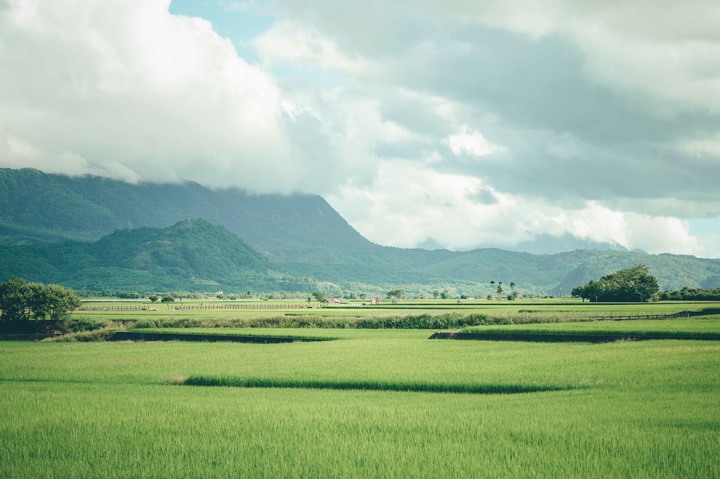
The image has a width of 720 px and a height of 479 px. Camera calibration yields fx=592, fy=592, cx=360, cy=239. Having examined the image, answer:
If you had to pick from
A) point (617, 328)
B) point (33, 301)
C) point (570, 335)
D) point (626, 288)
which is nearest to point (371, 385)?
point (570, 335)

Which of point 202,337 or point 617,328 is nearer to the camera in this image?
point 617,328

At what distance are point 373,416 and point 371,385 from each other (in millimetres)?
8997

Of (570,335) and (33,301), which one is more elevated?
(33,301)

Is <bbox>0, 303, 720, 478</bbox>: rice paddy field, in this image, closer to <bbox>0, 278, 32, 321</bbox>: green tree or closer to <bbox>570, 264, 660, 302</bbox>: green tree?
<bbox>0, 278, 32, 321</bbox>: green tree

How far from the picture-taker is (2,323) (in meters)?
71.5

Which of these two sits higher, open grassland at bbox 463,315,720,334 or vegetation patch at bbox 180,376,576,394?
→ open grassland at bbox 463,315,720,334

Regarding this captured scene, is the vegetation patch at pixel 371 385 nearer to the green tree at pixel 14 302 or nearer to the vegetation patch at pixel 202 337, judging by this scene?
the vegetation patch at pixel 202 337

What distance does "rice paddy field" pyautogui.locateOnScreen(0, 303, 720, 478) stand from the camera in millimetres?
14289

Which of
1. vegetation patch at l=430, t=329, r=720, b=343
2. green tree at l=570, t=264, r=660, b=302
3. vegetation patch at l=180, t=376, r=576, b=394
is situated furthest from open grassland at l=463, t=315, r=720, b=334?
green tree at l=570, t=264, r=660, b=302

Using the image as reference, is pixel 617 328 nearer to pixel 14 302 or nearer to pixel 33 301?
pixel 33 301

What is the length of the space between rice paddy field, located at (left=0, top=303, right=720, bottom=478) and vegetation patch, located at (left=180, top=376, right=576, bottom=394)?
0.07 meters

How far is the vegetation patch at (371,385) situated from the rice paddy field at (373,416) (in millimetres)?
69

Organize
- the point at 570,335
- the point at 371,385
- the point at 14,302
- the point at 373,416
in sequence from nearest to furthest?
the point at 373,416 → the point at 371,385 → the point at 570,335 → the point at 14,302

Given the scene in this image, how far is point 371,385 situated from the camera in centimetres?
2895
